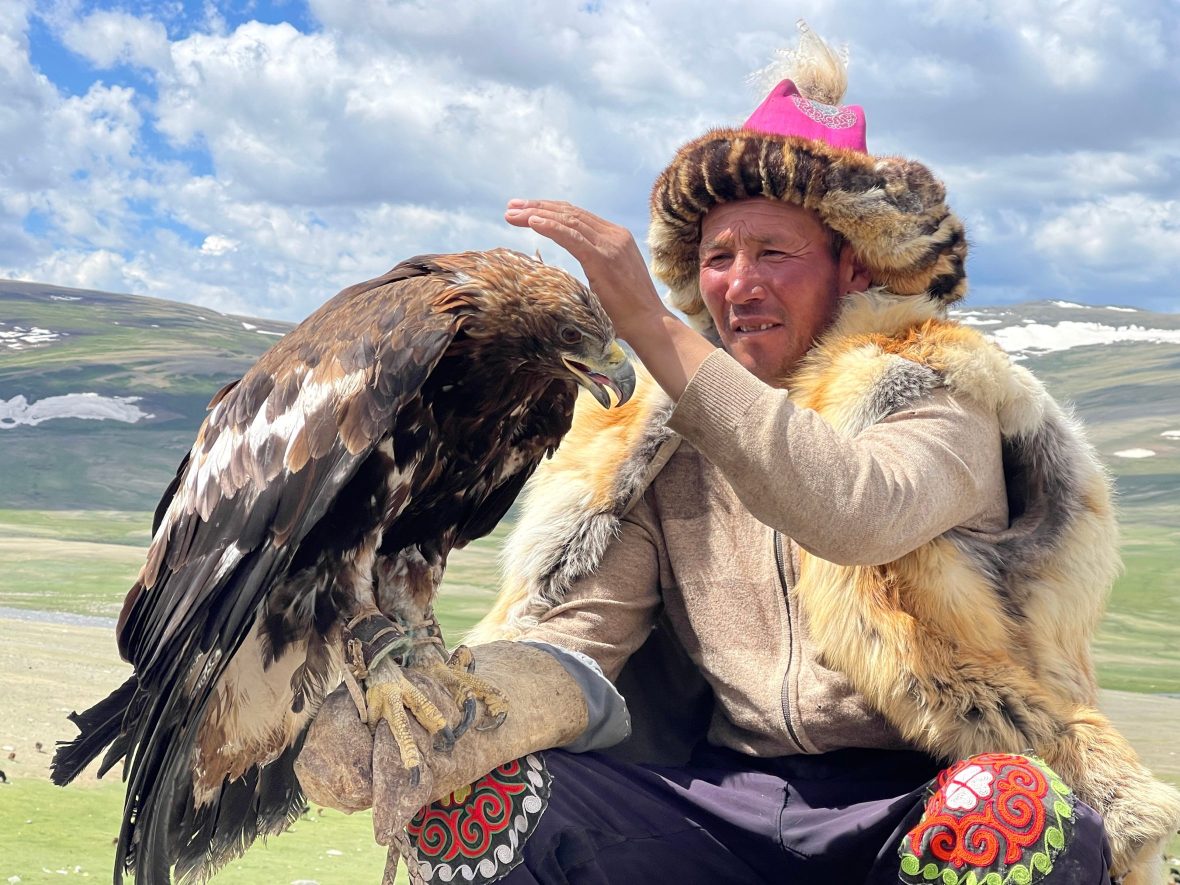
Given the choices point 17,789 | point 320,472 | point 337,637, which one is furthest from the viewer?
point 17,789

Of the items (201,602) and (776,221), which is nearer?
(201,602)

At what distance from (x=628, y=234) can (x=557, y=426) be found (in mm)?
648

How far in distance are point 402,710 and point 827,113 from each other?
81.0 inches

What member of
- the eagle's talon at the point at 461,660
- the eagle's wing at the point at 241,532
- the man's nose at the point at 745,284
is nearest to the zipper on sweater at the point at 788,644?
the man's nose at the point at 745,284

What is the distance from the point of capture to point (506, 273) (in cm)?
289

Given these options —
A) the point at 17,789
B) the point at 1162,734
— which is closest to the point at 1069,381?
the point at 1162,734

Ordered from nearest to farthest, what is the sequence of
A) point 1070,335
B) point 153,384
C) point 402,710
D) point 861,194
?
1. point 402,710
2. point 861,194
3. point 153,384
4. point 1070,335

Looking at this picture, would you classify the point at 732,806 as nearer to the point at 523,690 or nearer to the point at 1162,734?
the point at 523,690

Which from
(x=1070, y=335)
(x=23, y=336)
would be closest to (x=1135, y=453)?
(x=1070, y=335)

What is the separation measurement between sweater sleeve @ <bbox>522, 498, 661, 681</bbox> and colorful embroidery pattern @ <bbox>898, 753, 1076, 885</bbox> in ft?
3.03

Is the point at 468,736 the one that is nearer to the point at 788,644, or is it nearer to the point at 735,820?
Answer: the point at 735,820

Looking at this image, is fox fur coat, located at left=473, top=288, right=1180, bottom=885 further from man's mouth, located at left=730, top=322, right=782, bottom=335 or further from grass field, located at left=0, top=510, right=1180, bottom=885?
grass field, located at left=0, top=510, right=1180, bottom=885

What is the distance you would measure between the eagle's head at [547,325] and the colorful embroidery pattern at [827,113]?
3.35 feet

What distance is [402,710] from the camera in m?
2.55
